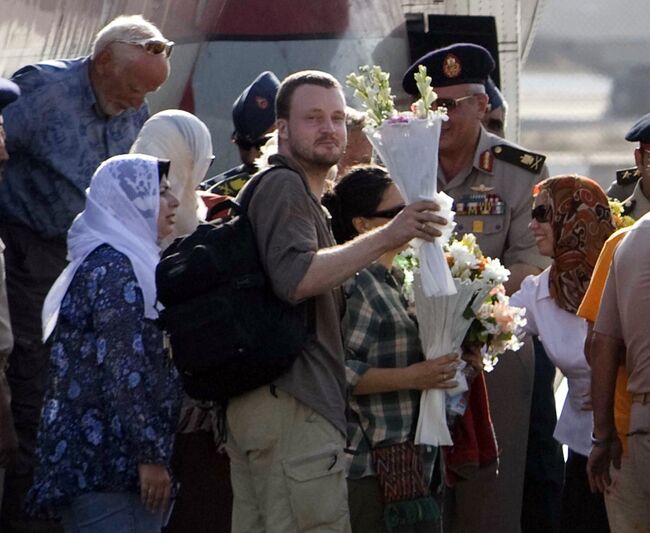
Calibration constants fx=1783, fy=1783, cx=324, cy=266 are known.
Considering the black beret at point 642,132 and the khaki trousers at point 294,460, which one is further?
the black beret at point 642,132

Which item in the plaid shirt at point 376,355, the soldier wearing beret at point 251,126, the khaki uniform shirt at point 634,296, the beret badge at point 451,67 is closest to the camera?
the khaki uniform shirt at point 634,296

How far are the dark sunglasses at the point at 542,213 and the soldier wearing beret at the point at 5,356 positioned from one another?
6.37 ft

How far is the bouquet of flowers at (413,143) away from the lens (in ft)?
17.3

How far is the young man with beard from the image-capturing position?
16.7 feet

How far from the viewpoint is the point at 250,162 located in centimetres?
720

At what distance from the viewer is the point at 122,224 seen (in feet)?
17.8

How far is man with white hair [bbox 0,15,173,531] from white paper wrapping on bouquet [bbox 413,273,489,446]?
1.73 meters

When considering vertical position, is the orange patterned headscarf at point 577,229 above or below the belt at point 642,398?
above

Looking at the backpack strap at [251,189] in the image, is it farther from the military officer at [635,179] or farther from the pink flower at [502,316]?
the military officer at [635,179]

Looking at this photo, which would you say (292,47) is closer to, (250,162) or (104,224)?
(250,162)

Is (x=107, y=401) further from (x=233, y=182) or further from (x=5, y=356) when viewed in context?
(x=233, y=182)

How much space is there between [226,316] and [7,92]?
5.83ft

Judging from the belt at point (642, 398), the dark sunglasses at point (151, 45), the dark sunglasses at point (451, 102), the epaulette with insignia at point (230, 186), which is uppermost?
the dark sunglasses at point (151, 45)

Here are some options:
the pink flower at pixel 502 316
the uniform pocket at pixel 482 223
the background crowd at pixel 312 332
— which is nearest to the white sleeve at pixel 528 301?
the background crowd at pixel 312 332
